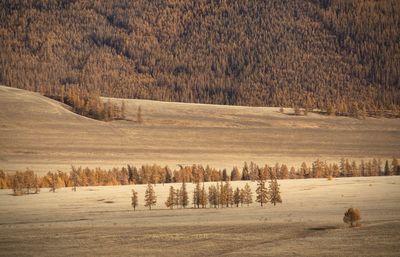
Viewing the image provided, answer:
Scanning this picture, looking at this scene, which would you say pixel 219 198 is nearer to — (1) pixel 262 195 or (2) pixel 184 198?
(2) pixel 184 198

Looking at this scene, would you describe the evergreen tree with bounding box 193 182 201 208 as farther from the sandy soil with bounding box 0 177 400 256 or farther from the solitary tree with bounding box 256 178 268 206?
the solitary tree with bounding box 256 178 268 206

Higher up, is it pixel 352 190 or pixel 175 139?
pixel 175 139

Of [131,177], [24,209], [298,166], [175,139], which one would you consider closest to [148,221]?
[24,209]

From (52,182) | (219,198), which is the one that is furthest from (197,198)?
(52,182)

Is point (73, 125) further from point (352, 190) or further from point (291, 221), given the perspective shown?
point (291, 221)

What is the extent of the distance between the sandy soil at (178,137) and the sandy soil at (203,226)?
35.7 metres

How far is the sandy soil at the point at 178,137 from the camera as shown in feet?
363

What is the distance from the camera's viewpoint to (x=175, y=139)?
12331 cm

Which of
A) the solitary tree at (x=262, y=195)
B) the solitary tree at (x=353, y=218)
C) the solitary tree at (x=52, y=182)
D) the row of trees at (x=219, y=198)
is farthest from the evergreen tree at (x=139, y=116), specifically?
the solitary tree at (x=353, y=218)

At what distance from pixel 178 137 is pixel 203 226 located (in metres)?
72.6

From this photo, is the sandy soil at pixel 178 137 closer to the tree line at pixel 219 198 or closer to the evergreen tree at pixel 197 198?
the tree line at pixel 219 198

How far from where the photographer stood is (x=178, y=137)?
12450cm

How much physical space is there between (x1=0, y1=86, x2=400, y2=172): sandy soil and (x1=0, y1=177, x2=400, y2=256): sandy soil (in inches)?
1404

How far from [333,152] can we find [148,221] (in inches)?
2681
